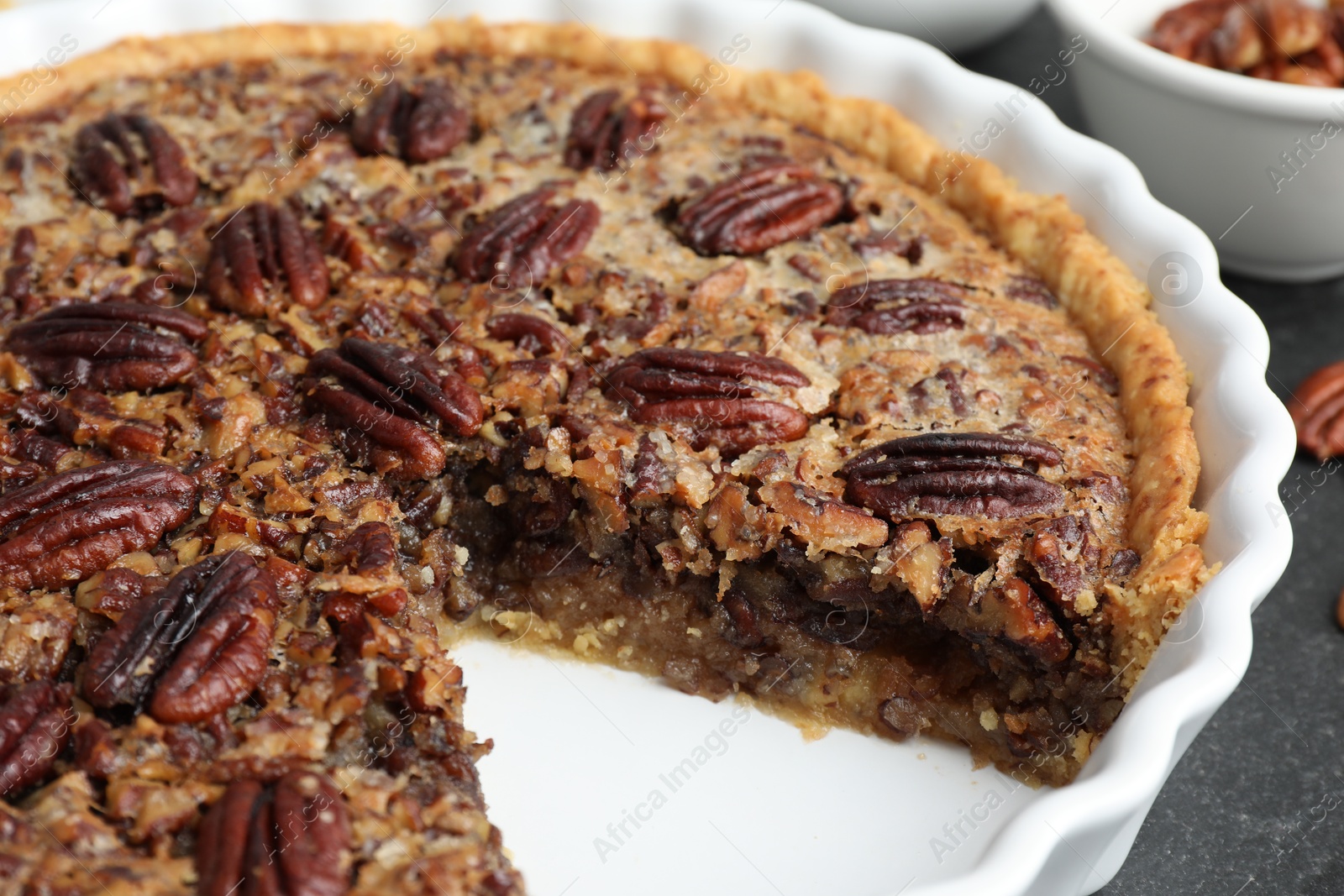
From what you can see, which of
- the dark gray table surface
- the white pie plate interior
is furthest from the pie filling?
the dark gray table surface

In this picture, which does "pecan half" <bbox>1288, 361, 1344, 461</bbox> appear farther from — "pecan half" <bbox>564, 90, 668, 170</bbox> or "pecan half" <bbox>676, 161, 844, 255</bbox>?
"pecan half" <bbox>564, 90, 668, 170</bbox>

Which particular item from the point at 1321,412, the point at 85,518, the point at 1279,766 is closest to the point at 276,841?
the point at 85,518

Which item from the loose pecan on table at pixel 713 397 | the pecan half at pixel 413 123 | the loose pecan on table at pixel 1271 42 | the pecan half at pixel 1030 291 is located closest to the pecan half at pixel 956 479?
the loose pecan on table at pixel 713 397

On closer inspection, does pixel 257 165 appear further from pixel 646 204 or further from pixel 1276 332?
pixel 1276 332

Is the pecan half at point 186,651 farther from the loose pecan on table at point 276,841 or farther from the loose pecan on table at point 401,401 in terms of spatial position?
the loose pecan on table at point 401,401

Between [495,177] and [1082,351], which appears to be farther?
[495,177]

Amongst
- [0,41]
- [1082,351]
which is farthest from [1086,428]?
[0,41]

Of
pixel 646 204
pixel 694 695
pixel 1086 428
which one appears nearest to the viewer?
pixel 1086 428
